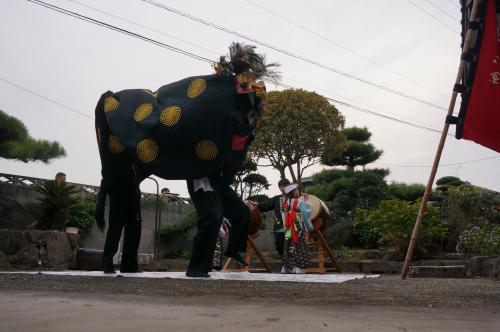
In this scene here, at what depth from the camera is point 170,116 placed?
186 inches

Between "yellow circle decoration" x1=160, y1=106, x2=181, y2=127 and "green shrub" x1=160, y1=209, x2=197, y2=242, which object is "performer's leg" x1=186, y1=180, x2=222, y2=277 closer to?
"yellow circle decoration" x1=160, y1=106, x2=181, y2=127

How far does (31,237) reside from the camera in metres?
8.12

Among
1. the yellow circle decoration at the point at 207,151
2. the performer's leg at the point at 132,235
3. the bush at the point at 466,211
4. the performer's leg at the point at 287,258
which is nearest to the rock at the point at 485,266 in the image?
the performer's leg at the point at 287,258

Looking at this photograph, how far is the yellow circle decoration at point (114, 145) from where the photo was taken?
5277 mm

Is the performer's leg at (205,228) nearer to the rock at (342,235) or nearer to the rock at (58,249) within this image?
the rock at (58,249)

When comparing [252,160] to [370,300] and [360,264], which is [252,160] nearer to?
[360,264]

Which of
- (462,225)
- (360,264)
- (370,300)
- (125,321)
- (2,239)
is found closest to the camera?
(125,321)

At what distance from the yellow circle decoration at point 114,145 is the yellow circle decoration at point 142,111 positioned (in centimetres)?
49

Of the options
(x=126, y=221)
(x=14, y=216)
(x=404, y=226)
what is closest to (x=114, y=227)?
(x=126, y=221)

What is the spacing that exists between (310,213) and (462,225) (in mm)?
6040

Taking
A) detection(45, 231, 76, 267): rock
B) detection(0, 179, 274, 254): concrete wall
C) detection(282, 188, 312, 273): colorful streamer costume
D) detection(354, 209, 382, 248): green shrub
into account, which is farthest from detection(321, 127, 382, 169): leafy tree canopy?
detection(45, 231, 76, 267): rock

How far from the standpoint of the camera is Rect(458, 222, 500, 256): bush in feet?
32.3

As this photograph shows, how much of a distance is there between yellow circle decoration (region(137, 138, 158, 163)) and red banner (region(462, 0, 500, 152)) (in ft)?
8.56

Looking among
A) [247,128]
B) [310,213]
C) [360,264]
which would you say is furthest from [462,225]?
[247,128]
